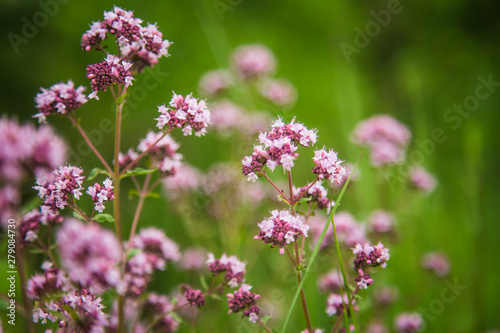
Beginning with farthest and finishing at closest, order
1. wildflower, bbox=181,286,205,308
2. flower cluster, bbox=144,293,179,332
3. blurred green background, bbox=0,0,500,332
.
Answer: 1. blurred green background, bbox=0,0,500,332
2. flower cluster, bbox=144,293,179,332
3. wildflower, bbox=181,286,205,308

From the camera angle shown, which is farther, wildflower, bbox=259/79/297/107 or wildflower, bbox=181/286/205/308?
wildflower, bbox=259/79/297/107

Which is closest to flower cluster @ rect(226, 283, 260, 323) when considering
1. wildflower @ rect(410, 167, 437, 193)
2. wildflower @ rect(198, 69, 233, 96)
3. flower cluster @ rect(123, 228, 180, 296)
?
flower cluster @ rect(123, 228, 180, 296)

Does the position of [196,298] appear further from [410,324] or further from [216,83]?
[216,83]

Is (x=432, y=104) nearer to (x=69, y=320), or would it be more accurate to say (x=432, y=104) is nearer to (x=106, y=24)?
(x=106, y=24)

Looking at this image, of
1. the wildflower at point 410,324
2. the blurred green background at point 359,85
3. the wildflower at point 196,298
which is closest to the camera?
the wildflower at point 196,298

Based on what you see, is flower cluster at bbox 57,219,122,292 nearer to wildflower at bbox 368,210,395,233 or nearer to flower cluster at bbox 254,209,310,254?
flower cluster at bbox 254,209,310,254

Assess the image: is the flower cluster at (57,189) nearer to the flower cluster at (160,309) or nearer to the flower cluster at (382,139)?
the flower cluster at (160,309)

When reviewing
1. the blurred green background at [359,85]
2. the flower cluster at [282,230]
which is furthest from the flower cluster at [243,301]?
Result: the blurred green background at [359,85]
